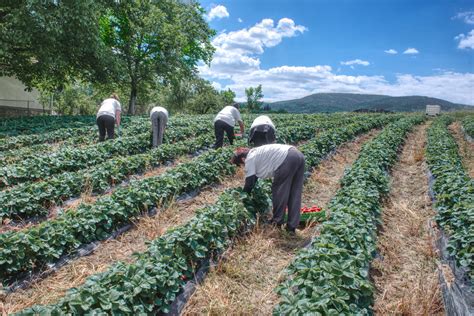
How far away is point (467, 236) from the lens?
12.8 feet

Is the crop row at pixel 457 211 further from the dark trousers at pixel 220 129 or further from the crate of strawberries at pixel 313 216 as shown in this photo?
the dark trousers at pixel 220 129

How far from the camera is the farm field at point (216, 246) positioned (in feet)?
10.2

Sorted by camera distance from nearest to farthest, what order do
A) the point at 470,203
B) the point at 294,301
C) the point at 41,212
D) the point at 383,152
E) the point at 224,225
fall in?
1. the point at 294,301
2. the point at 224,225
3. the point at 470,203
4. the point at 41,212
5. the point at 383,152

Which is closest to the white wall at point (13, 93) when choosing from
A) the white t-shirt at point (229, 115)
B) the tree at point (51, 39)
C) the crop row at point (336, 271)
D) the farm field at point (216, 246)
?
the tree at point (51, 39)

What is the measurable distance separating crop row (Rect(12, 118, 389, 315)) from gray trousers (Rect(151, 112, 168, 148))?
5316 mm

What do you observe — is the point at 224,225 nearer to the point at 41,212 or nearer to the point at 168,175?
the point at 168,175

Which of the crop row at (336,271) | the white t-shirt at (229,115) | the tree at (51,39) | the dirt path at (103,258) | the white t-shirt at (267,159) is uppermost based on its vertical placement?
the tree at (51,39)

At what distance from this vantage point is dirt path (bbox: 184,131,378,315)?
3.33 metres

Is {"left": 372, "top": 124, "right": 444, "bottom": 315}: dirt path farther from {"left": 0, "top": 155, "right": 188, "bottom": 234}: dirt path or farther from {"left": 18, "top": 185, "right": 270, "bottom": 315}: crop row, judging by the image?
{"left": 0, "top": 155, "right": 188, "bottom": 234}: dirt path

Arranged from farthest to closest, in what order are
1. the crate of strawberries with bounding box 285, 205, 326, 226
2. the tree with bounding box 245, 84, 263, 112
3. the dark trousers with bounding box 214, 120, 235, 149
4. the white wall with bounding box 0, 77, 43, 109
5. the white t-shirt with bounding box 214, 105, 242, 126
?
1. the tree with bounding box 245, 84, 263, 112
2. the white wall with bounding box 0, 77, 43, 109
3. the dark trousers with bounding box 214, 120, 235, 149
4. the white t-shirt with bounding box 214, 105, 242, 126
5. the crate of strawberries with bounding box 285, 205, 326, 226

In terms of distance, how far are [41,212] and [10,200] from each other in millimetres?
460

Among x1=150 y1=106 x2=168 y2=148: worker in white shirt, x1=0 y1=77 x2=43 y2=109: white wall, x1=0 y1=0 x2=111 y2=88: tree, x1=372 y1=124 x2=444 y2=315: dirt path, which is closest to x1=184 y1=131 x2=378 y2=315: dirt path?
x1=372 y1=124 x2=444 y2=315: dirt path

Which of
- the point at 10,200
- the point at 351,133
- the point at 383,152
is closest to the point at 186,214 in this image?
the point at 10,200

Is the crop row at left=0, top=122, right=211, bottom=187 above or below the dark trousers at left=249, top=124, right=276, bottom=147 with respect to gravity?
below
